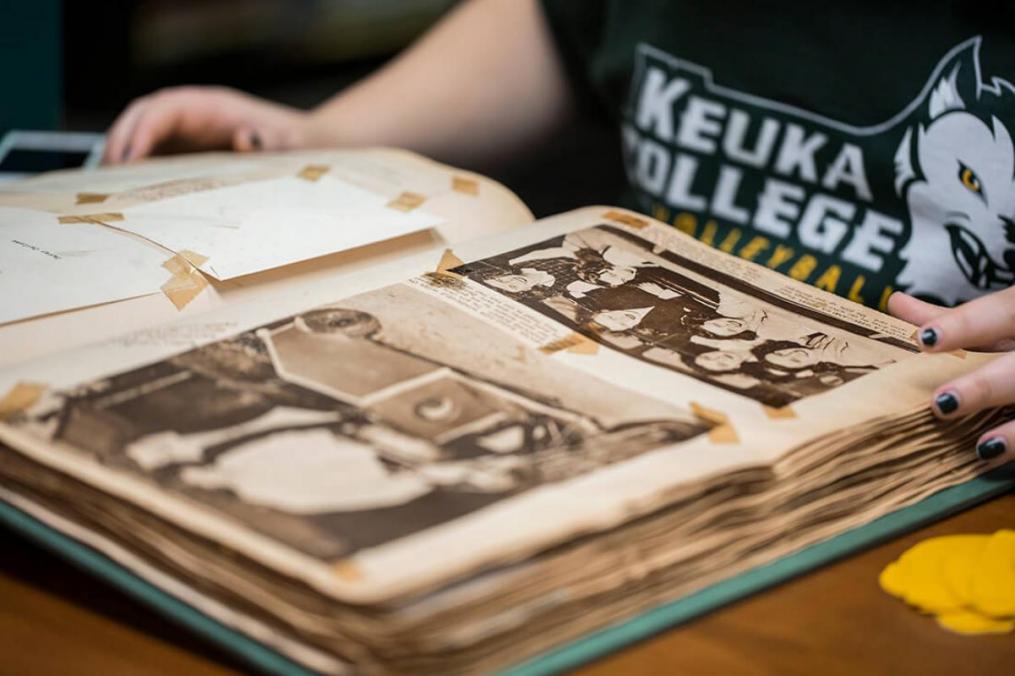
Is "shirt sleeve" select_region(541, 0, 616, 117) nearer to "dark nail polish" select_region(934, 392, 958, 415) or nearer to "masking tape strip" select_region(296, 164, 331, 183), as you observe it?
"masking tape strip" select_region(296, 164, 331, 183)

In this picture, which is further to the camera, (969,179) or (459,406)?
(969,179)

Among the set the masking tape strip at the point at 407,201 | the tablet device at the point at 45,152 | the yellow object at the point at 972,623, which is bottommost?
the tablet device at the point at 45,152

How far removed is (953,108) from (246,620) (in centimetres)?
50

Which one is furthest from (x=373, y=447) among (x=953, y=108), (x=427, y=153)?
(x=427, y=153)

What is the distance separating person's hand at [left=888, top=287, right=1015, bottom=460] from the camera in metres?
0.44

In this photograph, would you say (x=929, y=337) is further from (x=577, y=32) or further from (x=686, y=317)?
(x=577, y=32)

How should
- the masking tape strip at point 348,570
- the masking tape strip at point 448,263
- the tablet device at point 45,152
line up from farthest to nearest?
the tablet device at point 45,152, the masking tape strip at point 448,263, the masking tape strip at point 348,570

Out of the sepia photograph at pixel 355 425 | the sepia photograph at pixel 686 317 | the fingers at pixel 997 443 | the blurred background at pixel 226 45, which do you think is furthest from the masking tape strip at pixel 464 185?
the blurred background at pixel 226 45

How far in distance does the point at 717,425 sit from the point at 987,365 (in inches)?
5.1

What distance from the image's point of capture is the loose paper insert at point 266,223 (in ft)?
1.77

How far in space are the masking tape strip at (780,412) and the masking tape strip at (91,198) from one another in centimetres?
37

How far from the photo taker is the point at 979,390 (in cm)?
45

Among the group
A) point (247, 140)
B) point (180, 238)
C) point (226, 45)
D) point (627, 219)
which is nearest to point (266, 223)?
point (180, 238)

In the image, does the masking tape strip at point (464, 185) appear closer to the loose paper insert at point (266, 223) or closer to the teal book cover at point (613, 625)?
the loose paper insert at point (266, 223)
